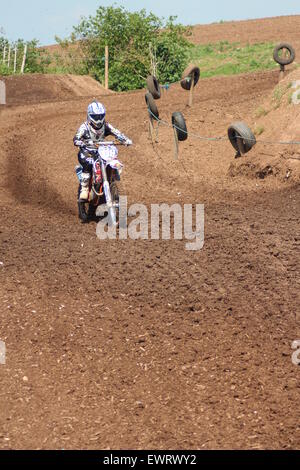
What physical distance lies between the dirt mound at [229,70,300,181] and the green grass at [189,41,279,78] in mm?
27462

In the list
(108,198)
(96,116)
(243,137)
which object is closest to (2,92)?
(243,137)

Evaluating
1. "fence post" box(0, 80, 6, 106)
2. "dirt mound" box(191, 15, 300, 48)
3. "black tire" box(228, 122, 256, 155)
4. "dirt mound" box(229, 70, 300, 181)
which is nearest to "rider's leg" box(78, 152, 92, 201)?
"dirt mound" box(229, 70, 300, 181)

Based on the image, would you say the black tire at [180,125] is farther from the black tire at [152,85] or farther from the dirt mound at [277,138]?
the black tire at [152,85]

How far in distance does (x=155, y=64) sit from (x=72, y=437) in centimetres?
3028

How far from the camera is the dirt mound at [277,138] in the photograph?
14102 millimetres

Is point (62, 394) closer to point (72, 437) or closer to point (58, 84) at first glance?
point (72, 437)

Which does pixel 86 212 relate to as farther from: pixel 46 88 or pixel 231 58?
pixel 231 58

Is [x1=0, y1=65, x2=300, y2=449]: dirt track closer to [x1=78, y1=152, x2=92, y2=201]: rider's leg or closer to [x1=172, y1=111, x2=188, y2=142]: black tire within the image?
[x1=78, y1=152, x2=92, y2=201]: rider's leg

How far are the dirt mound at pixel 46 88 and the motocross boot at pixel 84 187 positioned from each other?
1808 centimetres

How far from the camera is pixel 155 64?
3428cm

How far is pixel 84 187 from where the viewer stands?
1141 centimetres

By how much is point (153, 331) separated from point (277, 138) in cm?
864

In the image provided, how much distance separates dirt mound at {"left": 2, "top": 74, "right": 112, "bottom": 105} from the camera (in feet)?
97.9

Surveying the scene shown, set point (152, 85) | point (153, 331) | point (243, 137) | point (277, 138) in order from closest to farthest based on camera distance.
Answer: point (153, 331), point (277, 138), point (243, 137), point (152, 85)
